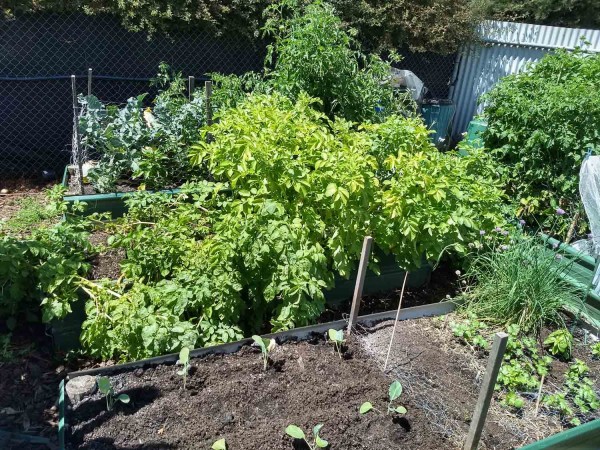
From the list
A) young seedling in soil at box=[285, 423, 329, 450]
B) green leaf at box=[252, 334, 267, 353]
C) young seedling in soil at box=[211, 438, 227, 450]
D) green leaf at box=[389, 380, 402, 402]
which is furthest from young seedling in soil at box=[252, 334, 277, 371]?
green leaf at box=[389, 380, 402, 402]

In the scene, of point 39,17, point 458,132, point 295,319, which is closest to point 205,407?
point 295,319

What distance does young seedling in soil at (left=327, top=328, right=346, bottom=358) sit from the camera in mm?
3291

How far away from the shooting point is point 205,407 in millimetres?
2826

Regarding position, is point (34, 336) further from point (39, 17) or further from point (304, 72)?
point (39, 17)

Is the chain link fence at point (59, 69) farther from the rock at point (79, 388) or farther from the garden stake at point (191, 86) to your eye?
the rock at point (79, 388)

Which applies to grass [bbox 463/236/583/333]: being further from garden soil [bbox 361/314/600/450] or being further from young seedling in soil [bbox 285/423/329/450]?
young seedling in soil [bbox 285/423/329/450]

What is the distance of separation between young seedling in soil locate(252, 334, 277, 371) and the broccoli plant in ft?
6.20

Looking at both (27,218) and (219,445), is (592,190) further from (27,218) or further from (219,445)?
(27,218)

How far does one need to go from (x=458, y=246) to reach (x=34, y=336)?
122 inches

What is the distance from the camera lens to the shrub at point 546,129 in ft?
16.4

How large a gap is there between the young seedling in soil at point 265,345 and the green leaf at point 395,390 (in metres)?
0.73

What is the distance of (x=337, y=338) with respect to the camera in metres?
3.28

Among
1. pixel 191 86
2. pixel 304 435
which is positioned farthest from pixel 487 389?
pixel 191 86

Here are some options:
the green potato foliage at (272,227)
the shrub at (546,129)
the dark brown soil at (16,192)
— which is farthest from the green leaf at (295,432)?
the dark brown soil at (16,192)
